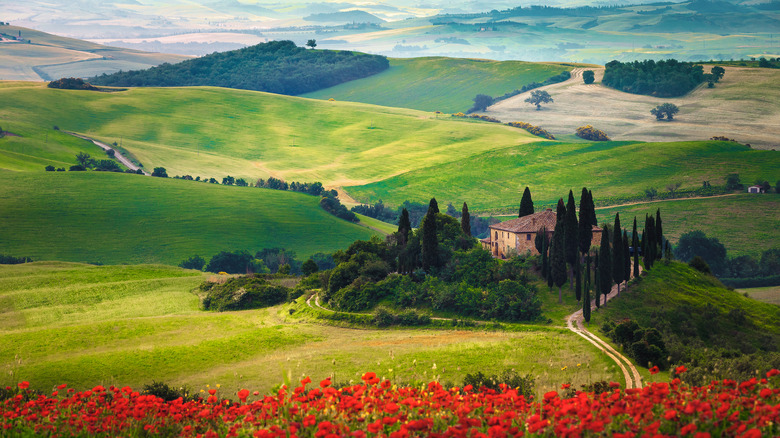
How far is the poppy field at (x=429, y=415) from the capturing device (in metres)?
15.2

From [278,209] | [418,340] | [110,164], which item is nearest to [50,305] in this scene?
[418,340]

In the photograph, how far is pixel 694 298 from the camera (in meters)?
75.6

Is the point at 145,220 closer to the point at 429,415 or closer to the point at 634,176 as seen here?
the point at 634,176

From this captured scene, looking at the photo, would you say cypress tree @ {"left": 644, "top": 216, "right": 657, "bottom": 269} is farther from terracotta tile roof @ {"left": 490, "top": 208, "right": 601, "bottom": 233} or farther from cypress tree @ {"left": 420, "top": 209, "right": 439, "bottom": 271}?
cypress tree @ {"left": 420, "top": 209, "right": 439, "bottom": 271}

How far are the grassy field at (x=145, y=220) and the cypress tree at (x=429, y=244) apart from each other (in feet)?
205

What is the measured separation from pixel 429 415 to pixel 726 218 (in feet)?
487

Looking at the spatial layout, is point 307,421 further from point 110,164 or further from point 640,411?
point 110,164

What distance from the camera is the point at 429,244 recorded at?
81.7 meters

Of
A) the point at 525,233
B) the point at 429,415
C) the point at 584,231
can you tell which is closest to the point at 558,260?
the point at 584,231

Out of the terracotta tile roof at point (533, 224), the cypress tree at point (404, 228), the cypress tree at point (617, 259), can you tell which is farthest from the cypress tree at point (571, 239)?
the cypress tree at point (404, 228)

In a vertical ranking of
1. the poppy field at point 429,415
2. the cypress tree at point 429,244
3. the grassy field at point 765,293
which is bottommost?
the grassy field at point 765,293

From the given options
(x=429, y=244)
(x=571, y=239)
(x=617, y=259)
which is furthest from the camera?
(x=429, y=244)

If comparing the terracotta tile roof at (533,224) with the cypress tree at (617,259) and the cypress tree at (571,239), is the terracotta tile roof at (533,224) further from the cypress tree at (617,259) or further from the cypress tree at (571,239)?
the cypress tree at (617,259)

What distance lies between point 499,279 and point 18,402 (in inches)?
2316
